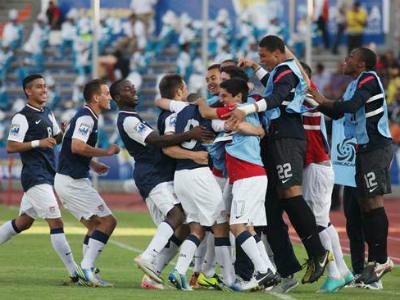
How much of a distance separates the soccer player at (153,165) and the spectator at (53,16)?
23872mm

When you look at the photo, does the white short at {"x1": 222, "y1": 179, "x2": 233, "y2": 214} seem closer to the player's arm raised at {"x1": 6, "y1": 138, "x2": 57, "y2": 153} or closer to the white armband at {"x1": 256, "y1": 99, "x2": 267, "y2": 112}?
the white armband at {"x1": 256, "y1": 99, "x2": 267, "y2": 112}

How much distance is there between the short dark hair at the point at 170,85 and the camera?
1327cm

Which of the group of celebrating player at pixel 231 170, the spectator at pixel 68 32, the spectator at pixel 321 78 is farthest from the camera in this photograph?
the spectator at pixel 68 32

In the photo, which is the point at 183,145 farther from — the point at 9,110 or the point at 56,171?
the point at 9,110

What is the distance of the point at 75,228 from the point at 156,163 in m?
8.17

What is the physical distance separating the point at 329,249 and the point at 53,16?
2505 centimetres

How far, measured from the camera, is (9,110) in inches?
1409

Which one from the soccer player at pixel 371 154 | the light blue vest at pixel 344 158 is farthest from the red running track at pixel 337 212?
the soccer player at pixel 371 154


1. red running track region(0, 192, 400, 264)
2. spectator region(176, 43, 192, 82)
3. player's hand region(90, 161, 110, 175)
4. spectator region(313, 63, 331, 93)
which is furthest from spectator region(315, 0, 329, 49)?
player's hand region(90, 161, 110, 175)

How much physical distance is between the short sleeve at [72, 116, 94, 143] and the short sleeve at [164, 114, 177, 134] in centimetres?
84

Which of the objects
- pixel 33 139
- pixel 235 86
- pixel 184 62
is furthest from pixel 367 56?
pixel 184 62

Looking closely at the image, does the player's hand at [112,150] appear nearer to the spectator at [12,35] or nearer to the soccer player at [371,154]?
the soccer player at [371,154]

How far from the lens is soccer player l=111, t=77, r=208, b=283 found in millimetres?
12727

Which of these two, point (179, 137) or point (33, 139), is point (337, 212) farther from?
point (179, 137)
